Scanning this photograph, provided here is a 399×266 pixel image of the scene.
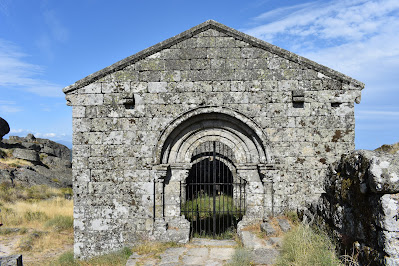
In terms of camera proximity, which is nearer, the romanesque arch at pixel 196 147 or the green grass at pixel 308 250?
the green grass at pixel 308 250

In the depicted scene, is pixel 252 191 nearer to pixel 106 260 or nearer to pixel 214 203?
pixel 214 203

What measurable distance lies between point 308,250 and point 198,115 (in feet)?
13.7

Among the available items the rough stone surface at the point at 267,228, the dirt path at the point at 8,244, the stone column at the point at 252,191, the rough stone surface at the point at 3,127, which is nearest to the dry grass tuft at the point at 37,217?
the dirt path at the point at 8,244

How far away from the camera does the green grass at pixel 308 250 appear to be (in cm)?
408

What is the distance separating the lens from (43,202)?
619 inches

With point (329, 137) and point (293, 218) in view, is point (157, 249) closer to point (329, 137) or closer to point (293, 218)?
point (293, 218)

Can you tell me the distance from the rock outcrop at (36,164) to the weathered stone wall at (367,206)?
19.1 metres

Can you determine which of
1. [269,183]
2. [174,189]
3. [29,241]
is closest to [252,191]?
[269,183]

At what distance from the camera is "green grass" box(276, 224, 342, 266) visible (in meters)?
4.08

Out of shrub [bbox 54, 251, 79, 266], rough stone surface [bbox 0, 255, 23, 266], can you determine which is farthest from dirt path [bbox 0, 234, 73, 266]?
rough stone surface [bbox 0, 255, 23, 266]

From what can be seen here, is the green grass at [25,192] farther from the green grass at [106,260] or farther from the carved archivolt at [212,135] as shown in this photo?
the carved archivolt at [212,135]

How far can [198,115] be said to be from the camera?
25.3 ft

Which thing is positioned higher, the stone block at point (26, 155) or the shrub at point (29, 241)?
the stone block at point (26, 155)

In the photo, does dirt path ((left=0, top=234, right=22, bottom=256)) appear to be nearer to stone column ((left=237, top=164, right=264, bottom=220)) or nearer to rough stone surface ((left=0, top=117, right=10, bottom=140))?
stone column ((left=237, top=164, right=264, bottom=220))
